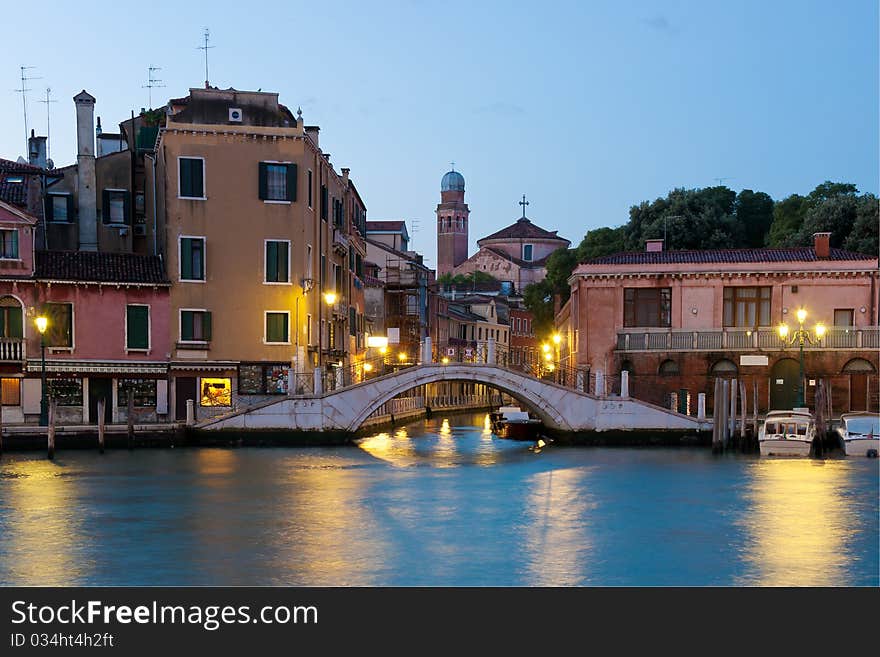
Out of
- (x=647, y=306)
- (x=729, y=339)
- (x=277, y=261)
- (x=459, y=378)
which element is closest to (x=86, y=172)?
(x=277, y=261)

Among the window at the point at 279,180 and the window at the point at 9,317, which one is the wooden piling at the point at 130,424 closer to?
the window at the point at 9,317

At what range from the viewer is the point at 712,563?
18766 millimetres

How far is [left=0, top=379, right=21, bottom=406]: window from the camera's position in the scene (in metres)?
34.3

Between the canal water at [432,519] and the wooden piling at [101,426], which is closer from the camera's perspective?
the canal water at [432,519]

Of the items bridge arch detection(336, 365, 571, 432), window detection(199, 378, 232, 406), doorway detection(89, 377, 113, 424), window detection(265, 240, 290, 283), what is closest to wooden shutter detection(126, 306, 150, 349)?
doorway detection(89, 377, 113, 424)

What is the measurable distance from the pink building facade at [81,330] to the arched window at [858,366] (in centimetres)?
2010

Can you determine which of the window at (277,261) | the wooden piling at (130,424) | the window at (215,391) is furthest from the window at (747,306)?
the wooden piling at (130,424)

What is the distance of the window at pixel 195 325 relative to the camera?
36.3m

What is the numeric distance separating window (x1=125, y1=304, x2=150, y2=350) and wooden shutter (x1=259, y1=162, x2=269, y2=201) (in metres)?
4.61

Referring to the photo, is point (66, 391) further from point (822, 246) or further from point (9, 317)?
point (822, 246)

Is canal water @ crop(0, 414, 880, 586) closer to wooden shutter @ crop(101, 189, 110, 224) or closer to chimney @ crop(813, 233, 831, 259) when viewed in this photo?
wooden shutter @ crop(101, 189, 110, 224)

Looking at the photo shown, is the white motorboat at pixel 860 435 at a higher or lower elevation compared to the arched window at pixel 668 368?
lower
